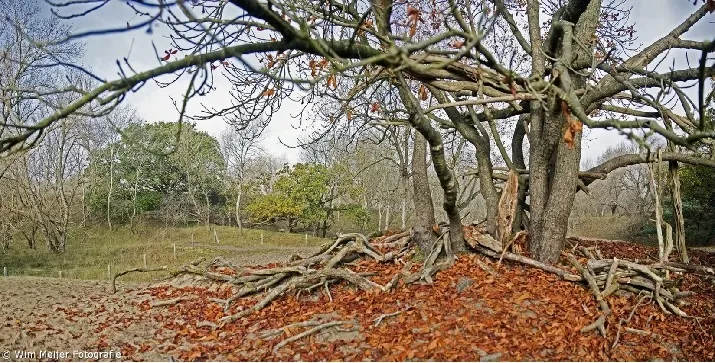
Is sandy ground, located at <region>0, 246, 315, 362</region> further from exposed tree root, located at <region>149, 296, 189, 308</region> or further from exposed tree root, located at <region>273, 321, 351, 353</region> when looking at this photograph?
exposed tree root, located at <region>273, 321, 351, 353</region>

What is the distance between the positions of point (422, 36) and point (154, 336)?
8637mm

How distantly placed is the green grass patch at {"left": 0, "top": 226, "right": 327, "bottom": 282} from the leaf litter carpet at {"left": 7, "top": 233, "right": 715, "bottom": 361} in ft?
31.8

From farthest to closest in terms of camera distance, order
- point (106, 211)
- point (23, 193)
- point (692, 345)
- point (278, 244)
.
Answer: point (106, 211) < point (278, 244) < point (23, 193) < point (692, 345)

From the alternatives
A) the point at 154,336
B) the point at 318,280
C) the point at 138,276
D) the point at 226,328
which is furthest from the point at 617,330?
the point at 138,276

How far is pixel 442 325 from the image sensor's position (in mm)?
5090

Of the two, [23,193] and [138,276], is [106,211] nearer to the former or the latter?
[23,193]

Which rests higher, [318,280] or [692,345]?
[318,280]

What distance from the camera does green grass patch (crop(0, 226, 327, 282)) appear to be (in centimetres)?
1689

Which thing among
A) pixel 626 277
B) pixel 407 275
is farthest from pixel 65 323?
pixel 626 277

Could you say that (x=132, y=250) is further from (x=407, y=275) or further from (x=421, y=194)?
(x=407, y=275)

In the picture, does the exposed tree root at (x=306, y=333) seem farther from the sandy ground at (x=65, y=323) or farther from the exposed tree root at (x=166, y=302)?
the exposed tree root at (x=166, y=302)

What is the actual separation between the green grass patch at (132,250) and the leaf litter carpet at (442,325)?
969 cm

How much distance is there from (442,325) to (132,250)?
18656mm

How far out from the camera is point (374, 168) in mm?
31375
